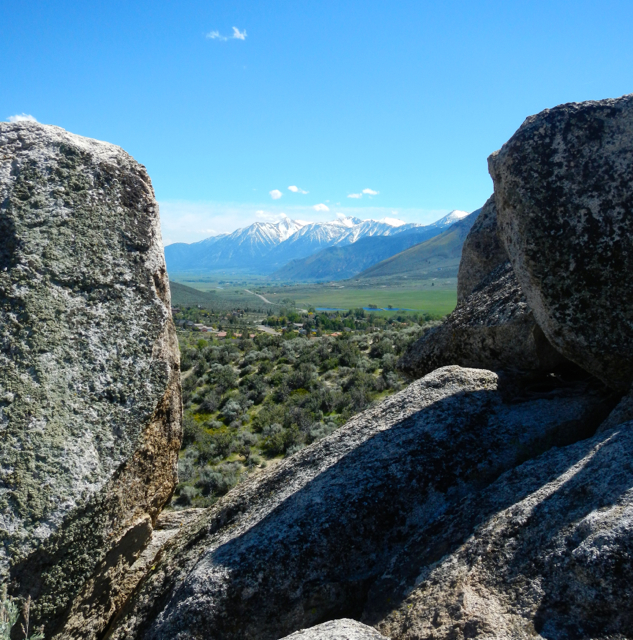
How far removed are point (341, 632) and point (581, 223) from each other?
488 cm

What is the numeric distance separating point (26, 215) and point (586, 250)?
239 inches

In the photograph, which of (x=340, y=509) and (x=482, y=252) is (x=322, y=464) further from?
(x=482, y=252)

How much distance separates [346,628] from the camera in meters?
3.82

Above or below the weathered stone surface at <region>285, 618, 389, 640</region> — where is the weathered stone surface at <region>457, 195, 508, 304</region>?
above

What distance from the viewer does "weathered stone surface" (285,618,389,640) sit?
12.0 ft

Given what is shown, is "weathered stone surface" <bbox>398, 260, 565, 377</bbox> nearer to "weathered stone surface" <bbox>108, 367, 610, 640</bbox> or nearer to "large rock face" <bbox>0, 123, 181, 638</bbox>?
"weathered stone surface" <bbox>108, 367, 610, 640</bbox>

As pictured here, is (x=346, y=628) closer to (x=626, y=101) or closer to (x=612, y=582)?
(x=612, y=582)

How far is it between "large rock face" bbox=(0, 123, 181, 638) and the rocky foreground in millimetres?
19

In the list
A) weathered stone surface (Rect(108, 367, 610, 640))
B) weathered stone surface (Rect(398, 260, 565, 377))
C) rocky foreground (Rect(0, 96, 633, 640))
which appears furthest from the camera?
weathered stone surface (Rect(398, 260, 565, 377))

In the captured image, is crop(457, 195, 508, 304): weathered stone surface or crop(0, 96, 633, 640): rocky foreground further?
crop(457, 195, 508, 304): weathered stone surface

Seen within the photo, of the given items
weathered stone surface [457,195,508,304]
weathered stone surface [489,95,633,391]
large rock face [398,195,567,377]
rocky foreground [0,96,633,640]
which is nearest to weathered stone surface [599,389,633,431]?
rocky foreground [0,96,633,640]

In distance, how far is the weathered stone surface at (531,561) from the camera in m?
3.33

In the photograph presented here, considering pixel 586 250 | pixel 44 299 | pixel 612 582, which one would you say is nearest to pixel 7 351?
pixel 44 299

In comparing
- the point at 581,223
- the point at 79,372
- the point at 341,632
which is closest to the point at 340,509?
the point at 341,632
